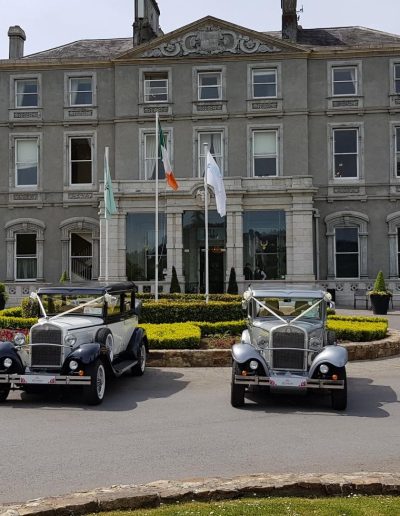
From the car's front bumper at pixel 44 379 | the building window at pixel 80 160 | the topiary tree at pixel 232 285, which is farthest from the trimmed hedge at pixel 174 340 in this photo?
the building window at pixel 80 160

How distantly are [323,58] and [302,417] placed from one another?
26.6 metres

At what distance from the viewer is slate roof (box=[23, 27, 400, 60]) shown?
107ft

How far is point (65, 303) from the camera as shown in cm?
1080

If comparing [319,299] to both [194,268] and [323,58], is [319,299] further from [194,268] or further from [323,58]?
[323,58]

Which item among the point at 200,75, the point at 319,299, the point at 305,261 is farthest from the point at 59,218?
the point at 319,299

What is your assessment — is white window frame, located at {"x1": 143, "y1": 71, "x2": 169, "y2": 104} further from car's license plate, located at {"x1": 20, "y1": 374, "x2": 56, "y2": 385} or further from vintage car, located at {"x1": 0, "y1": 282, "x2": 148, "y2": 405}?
car's license plate, located at {"x1": 20, "y1": 374, "x2": 56, "y2": 385}

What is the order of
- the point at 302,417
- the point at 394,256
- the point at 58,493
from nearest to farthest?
1. the point at 58,493
2. the point at 302,417
3. the point at 394,256

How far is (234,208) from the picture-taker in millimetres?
28422

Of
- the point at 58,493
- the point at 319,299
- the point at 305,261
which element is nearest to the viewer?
the point at 58,493

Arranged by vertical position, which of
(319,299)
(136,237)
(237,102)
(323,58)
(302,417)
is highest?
(323,58)

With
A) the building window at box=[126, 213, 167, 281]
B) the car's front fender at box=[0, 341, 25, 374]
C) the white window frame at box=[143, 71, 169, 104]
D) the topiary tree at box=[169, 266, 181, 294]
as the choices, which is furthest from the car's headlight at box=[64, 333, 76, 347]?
the white window frame at box=[143, 71, 169, 104]

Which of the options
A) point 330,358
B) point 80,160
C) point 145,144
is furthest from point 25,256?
point 330,358

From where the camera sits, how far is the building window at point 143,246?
2917 cm

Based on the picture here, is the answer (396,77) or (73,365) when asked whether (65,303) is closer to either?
(73,365)
